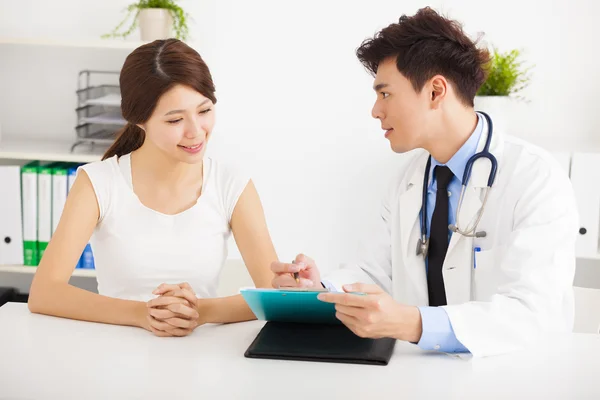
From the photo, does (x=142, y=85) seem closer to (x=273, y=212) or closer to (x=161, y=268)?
(x=161, y=268)

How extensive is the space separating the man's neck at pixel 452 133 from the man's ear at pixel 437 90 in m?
0.04

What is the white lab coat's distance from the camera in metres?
1.54

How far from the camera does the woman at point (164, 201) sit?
1987 millimetres

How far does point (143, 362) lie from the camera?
1447mm

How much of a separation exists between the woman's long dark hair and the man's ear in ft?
1.81

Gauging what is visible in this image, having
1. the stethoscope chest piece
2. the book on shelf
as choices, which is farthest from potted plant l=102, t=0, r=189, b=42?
the stethoscope chest piece

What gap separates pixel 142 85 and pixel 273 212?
1.52m

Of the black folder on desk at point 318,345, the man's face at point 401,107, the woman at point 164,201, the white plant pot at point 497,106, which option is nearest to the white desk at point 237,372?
the black folder on desk at point 318,345

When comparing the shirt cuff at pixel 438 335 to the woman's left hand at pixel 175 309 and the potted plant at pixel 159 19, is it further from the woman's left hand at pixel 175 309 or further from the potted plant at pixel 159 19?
the potted plant at pixel 159 19

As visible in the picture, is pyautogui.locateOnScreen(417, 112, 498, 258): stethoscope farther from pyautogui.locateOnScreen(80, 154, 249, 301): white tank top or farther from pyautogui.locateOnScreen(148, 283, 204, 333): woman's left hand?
pyautogui.locateOnScreen(148, 283, 204, 333): woman's left hand

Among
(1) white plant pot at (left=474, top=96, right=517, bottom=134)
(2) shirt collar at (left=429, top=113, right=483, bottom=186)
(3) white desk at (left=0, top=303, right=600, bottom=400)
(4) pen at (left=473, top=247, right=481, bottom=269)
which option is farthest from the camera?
(1) white plant pot at (left=474, top=96, right=517, bottom=134)

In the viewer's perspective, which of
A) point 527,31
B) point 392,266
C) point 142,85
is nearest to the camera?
point 142,85

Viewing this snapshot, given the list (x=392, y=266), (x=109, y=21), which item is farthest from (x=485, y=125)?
(x=109, y=21)

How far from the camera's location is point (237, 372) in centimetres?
140
